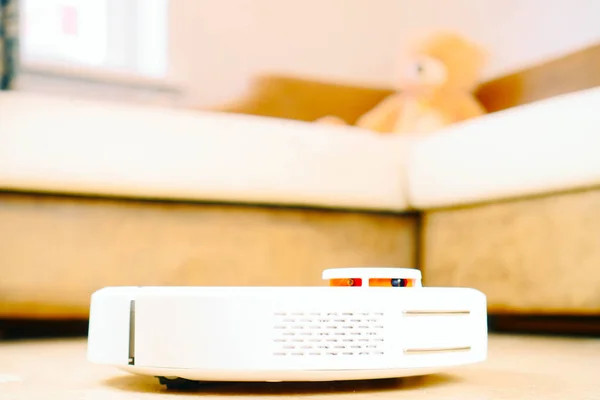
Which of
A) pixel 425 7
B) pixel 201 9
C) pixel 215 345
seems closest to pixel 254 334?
pixel 215 345

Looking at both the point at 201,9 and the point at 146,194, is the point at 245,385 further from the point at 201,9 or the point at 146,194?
the point at 201,9

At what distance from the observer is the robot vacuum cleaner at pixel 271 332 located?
455 mm

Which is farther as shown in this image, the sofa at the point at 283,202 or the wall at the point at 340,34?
the wall at the point at 340,34

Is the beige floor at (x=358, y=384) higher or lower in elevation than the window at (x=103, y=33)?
lower

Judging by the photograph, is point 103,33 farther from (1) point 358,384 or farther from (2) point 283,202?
(1) point 358,384

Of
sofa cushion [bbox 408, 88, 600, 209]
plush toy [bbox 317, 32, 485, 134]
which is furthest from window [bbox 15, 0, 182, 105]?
sofa cushion [bbox 408, 88, 600, 209]

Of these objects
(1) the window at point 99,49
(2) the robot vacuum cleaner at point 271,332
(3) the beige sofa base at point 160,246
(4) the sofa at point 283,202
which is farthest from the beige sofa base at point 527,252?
(1) the window at point 99,49

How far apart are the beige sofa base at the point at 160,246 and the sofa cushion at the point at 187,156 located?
3 cm

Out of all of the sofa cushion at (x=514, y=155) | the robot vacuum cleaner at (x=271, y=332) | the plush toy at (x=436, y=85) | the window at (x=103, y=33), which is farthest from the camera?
the window at (x=103, y=33)

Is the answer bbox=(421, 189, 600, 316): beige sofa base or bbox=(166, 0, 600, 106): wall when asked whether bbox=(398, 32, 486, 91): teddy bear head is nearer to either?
bbox=(166, 0, 600, 106): wall

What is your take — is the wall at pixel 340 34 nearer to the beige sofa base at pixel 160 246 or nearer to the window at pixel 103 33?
the window at pixel 103 33

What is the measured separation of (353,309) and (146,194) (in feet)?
2.50

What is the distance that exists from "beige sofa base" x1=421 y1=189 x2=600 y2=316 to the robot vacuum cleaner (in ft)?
2.12

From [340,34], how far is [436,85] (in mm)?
649
